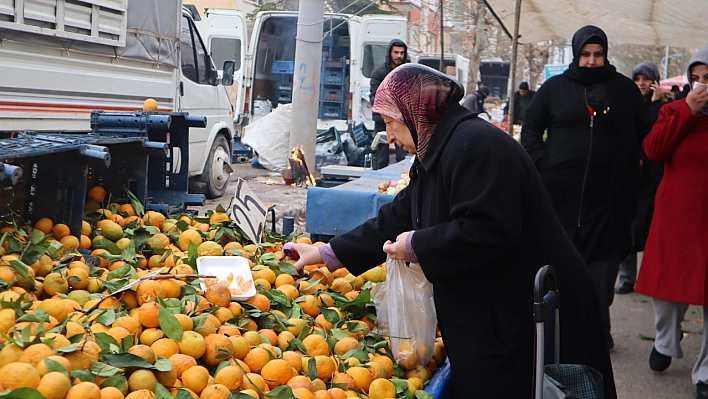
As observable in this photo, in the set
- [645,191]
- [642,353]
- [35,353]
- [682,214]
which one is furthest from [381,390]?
[645,191]

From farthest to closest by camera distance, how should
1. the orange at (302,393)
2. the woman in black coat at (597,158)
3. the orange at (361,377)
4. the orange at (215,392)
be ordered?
the woman in black coat at (597,158), the orange at (361,377), the orange at (302,393), the orange at (215,392)

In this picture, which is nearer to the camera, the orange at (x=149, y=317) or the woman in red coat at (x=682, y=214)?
the orange at (x=149, y=317)

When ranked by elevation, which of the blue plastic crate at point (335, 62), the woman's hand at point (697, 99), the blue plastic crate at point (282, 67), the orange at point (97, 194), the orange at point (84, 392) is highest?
the blue plastic crate at point (335, 62)

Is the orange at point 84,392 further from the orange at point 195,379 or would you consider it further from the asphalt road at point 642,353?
the asphalt road at point 642,353

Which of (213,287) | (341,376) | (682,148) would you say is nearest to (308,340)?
(341,376)

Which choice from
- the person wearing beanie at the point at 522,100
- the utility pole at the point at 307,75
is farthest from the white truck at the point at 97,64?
the person wearing beanie at the point at 522,100

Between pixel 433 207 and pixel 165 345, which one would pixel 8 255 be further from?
pixel 433 207

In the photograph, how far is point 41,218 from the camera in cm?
269

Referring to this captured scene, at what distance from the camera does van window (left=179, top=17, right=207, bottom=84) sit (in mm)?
9219

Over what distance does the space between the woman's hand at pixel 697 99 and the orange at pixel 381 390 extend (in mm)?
2949

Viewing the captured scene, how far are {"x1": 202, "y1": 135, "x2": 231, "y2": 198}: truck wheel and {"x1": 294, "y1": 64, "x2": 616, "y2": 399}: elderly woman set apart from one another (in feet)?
25.6

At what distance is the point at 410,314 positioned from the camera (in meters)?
2.55

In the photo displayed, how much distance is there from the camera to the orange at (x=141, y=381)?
6.09ft

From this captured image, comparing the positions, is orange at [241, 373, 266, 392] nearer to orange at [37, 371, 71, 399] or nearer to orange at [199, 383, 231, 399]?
orange at [199, 383, 231, 399]
